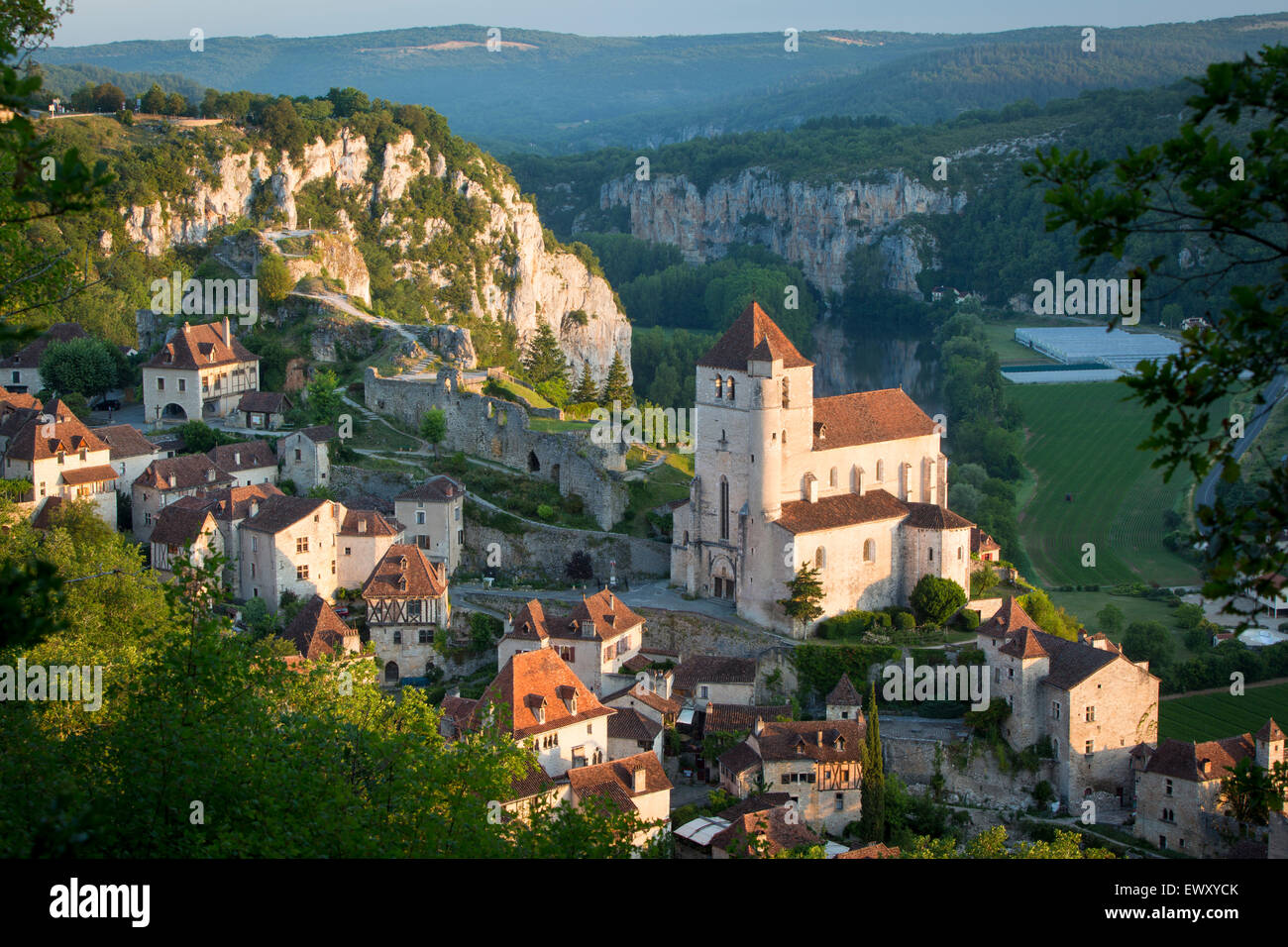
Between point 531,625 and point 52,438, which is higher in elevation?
point 52,438

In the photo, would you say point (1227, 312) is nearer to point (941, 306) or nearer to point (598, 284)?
point (598, 284)

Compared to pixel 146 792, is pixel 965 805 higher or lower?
lower

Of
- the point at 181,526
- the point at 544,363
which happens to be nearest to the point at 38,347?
the point at 181,526

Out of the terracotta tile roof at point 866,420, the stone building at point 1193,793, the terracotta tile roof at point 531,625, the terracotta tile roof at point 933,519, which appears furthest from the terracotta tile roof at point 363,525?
the stone building at point 1193,793

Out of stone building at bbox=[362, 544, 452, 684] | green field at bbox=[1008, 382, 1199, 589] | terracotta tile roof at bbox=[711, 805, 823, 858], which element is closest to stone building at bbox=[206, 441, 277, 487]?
stone building at bbox=[362, 544, 452, 684]

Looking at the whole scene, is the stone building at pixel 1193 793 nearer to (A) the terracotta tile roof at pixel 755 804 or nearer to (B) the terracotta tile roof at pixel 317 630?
(A) the terracotta tile roof at pixel 755 804

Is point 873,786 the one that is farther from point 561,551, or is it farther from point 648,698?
point 561,551
